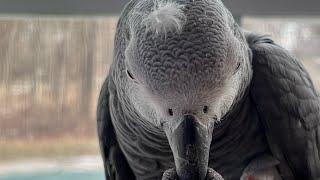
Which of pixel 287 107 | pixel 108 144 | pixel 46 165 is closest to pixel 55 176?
pixel 46 165

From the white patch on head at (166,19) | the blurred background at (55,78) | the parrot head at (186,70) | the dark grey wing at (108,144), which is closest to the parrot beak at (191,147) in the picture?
the parrot head at (186,70)

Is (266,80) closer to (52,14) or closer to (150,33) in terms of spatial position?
(150,33)

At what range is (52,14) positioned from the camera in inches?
53.3

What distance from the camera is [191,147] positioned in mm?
807

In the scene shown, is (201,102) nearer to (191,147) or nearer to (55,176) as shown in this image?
(191,147)

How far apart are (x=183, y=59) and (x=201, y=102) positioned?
7 centimetres

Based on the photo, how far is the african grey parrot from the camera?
812mm

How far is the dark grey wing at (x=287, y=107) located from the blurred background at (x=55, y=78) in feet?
0.82

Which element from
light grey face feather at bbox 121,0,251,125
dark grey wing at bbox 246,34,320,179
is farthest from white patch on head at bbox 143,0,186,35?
dark grey wing at bbox 246,34,320,179

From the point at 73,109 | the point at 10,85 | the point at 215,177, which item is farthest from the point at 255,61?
the point at 10,85

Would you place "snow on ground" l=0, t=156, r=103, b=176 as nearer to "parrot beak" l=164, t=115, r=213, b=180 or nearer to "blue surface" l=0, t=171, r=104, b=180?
"blue surface" l=0, t=171, r=104, b=180

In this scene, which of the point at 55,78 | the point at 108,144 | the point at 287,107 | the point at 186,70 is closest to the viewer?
the point at 186,70

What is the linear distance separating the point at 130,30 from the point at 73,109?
51 centimetres

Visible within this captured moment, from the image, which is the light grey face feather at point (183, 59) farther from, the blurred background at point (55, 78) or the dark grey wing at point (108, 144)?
the blurred background at point (55, 78)
